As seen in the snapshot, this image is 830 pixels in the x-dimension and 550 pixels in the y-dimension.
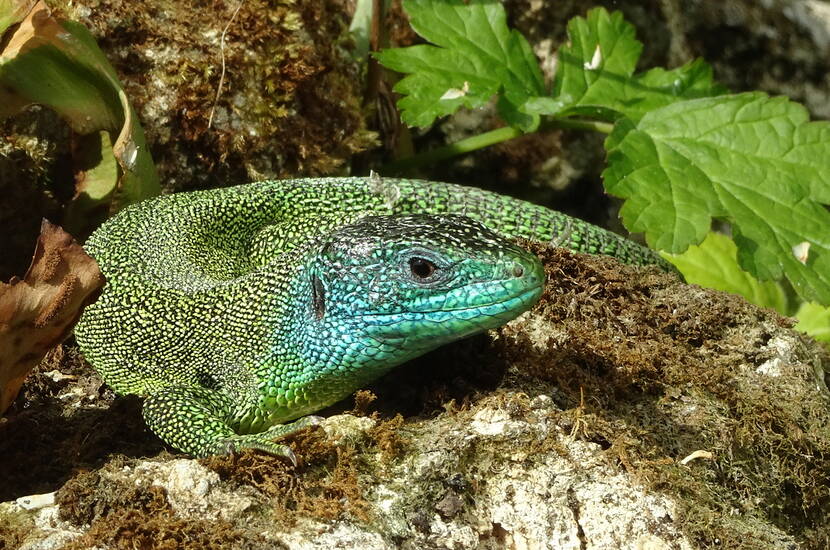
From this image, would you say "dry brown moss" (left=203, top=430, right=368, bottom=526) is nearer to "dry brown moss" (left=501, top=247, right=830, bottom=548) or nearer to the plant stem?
"dry brown moss" (left=501, top=247, right=830, bottom=548)

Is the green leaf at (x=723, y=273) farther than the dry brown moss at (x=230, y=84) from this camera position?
Yes

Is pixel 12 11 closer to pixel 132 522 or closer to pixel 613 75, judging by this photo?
pixel 132 522

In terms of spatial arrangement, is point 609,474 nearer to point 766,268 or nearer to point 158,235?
point 766,268

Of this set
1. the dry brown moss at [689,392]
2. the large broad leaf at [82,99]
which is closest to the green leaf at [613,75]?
the dry brown moss at [689,392]

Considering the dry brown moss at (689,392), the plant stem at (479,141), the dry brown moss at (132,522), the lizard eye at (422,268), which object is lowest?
the dry brown moss at (689,392)

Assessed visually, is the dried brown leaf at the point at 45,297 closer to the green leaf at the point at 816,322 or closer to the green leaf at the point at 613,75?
the green leaf at the point at 613,75

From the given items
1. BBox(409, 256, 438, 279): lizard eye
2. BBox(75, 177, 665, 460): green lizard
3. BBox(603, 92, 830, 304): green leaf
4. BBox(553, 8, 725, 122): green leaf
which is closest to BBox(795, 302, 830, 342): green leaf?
BBox(603, 92, 830, 304): green leaf

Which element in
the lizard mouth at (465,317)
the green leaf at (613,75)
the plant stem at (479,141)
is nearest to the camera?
the lizard mouth at (465,317)

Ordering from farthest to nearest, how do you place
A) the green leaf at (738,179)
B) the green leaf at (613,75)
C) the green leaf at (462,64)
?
the green leaf at (613,75), the green leaf at (462,64), the green leaf at (738,179)
